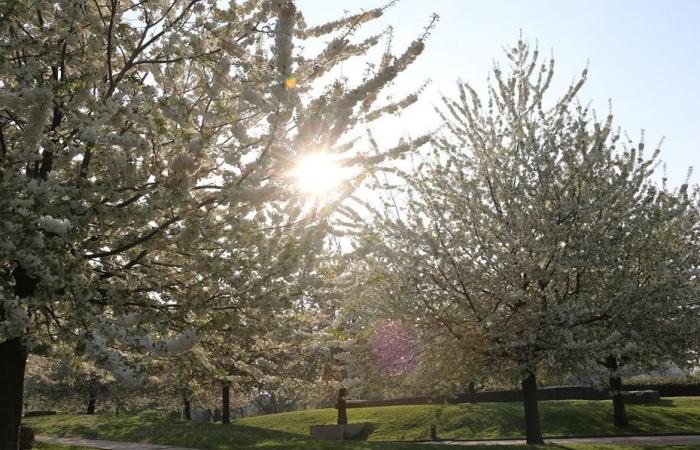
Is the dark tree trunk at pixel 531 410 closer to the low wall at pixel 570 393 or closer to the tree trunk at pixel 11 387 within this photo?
the tree trunk at pixel 11 387

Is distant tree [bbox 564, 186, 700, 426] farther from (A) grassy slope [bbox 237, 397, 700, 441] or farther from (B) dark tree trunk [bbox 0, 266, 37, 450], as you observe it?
(B) dark tree trunk [bbox 0, 266, 37, 450]

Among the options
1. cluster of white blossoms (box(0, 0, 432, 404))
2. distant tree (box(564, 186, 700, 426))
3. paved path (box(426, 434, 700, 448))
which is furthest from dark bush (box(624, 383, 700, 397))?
cluster of white blossoms (box(0, 0, 432, 404))

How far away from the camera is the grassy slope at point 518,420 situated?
2422 cm

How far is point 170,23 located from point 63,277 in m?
4.21

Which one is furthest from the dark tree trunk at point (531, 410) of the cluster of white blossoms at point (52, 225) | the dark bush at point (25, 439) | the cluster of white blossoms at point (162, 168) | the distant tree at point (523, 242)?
the dark bush at point (25, 439)

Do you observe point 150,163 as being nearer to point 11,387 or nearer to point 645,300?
point 11,387

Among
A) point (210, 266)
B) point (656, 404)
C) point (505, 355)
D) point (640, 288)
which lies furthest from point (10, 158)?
point (656, 404)

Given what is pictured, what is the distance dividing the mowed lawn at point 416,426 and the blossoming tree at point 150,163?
12.1 metres

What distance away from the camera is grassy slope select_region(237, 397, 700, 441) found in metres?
24.2

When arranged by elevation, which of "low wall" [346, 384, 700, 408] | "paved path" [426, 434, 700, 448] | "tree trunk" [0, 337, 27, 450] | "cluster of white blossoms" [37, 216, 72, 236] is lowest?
"paved path" [426, 434, 700, 448]

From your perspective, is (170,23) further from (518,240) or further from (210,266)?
(518,240)

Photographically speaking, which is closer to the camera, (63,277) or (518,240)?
(63,277)

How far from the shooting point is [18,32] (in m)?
8.47

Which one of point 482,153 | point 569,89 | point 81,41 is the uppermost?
point 569,89
